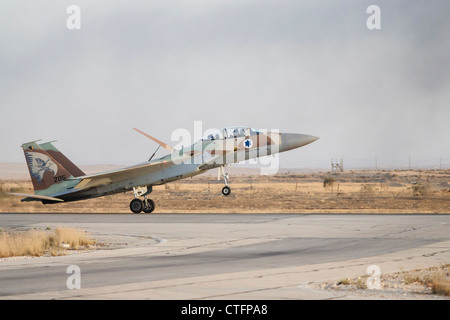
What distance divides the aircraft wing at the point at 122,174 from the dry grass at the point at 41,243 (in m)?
13.1

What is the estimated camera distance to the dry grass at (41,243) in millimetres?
19688

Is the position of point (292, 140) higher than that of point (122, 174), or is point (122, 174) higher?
point (292, 140)

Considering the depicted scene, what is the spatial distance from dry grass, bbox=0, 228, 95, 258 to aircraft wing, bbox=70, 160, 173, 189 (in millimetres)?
13136

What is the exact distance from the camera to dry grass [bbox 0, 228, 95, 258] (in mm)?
19688

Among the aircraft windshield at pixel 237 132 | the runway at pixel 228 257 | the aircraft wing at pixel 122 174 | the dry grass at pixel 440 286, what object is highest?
the aircraft windshield at pixel 237 132

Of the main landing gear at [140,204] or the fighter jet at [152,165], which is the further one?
the main landing gear at [140,204]

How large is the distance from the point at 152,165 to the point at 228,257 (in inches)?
741

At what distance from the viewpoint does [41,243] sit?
2095cm
